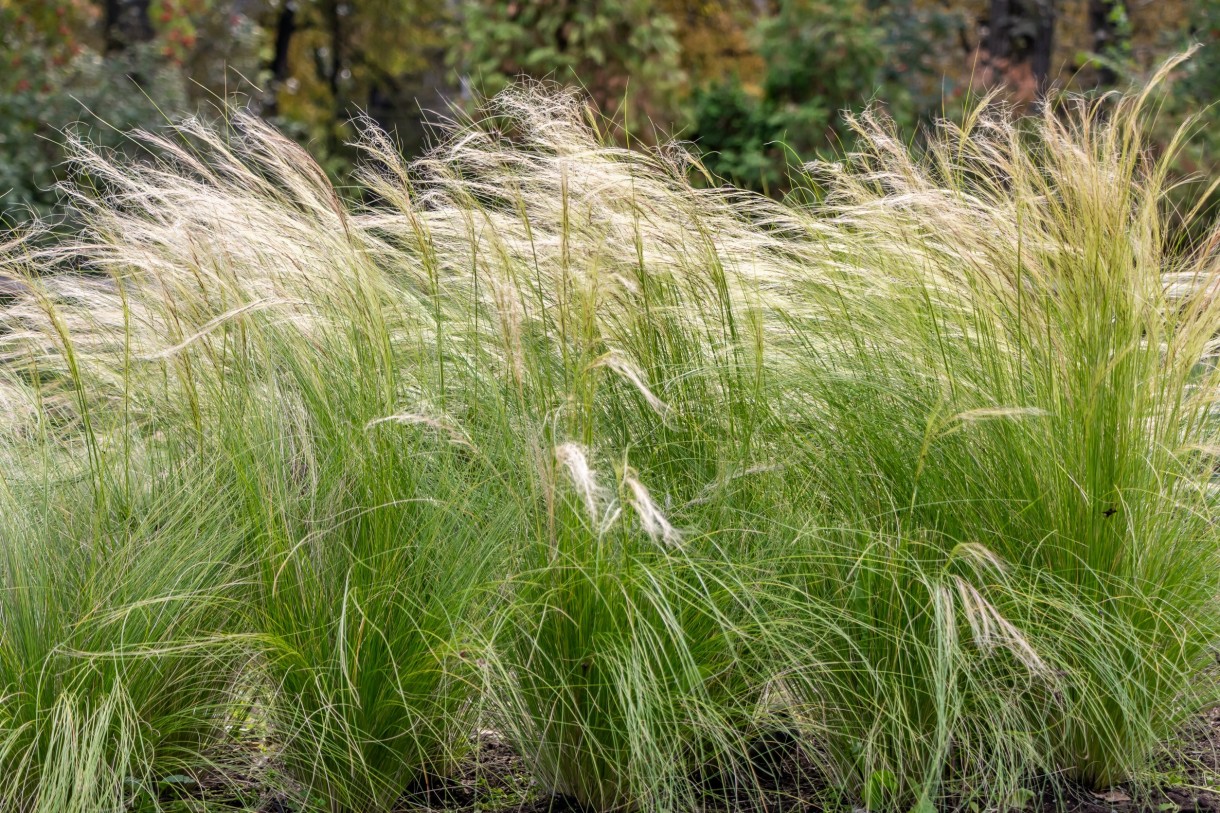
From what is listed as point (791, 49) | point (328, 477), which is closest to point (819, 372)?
point (328, 477)

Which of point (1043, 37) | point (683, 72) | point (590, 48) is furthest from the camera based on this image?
point (1043, 37)

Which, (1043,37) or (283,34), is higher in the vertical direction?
(1043,37)

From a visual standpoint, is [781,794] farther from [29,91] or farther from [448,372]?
[29,91]

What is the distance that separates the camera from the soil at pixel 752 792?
2.43 metres

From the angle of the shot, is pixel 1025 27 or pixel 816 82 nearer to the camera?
pixel 816 82

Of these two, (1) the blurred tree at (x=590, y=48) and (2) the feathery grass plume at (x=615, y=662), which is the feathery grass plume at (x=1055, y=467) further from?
(1) the blurred tree at (x=590, y=48)

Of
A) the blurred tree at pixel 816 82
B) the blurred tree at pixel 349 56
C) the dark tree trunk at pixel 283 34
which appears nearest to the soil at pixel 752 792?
the blurred tree at pixel 816 82

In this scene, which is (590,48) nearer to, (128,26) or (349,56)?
(128,26)

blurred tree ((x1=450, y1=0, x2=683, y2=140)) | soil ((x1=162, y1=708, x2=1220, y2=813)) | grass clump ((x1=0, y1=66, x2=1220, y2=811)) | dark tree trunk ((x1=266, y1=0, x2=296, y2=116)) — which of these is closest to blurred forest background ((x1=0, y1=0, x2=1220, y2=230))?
blurred tree ((x1=450, y1=0, x2=683, y2=140))

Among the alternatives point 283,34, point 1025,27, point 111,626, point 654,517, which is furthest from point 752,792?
point 283,34

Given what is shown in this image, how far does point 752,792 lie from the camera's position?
2492 millimetres

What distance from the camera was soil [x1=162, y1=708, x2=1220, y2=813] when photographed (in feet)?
7.97

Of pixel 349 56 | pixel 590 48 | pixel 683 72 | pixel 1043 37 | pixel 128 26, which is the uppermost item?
pixel 1043 37

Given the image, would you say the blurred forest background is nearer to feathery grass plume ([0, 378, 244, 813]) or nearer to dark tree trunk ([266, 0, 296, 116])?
feathery grass plume ([0, 378, 244, 813])
